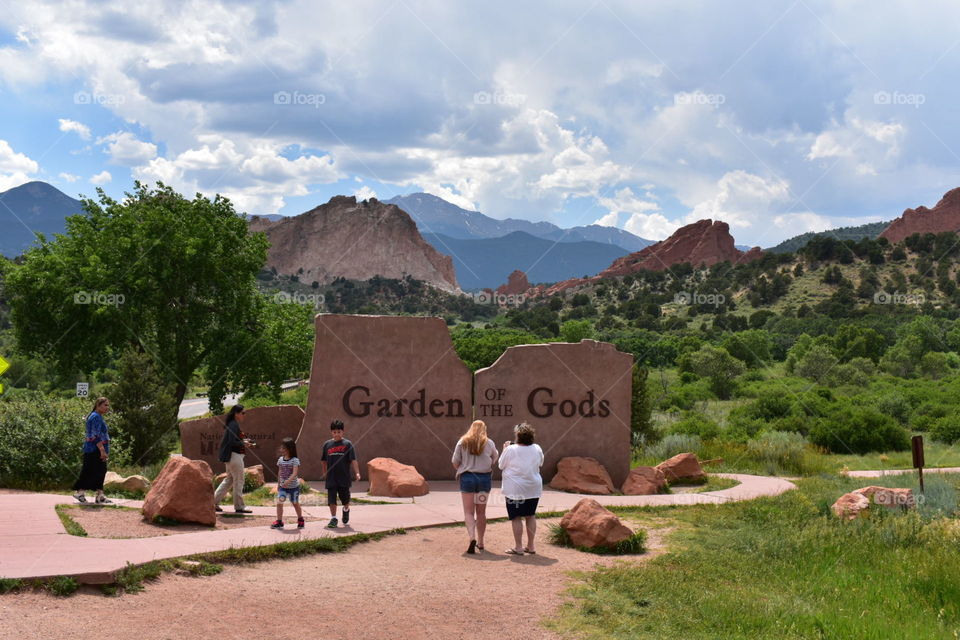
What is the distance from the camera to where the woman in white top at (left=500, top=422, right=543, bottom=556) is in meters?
9.56

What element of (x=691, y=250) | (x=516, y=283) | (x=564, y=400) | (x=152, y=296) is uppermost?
(x=691, y=250)

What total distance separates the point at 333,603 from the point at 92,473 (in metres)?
6.19

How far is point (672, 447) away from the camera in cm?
2147

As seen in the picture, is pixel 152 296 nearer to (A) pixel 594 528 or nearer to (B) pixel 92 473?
(B) pixel 92 473

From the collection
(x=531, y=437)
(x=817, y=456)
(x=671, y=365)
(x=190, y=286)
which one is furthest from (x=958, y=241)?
(x=531, y=437)

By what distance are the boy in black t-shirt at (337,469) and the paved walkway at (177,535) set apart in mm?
307

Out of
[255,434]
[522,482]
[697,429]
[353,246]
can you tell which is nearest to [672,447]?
[697,429]

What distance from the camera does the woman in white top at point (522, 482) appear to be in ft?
31.4

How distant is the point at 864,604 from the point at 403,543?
17.6ft

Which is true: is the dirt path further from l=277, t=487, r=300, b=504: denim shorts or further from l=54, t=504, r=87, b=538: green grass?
l=54, t=504, r=87, b=538: green grass

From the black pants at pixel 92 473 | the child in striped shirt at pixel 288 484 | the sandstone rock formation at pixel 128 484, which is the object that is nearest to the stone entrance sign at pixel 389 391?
the sandstone rock formation at pixel 128 484

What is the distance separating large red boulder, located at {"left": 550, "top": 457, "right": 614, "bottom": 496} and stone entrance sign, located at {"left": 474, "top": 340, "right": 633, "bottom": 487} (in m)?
0.44

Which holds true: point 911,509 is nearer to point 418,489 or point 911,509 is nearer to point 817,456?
point 418,489

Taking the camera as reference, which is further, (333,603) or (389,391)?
(389,391)
